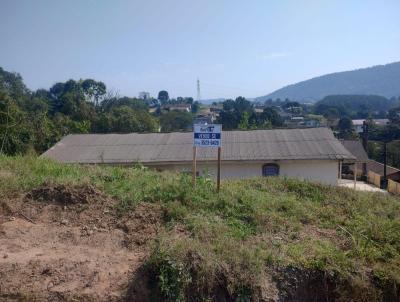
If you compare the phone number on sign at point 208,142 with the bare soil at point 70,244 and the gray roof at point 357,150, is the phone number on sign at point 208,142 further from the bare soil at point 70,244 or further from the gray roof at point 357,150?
the gray roof at point 357,150

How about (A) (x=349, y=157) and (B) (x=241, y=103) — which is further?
(B) (x=241, y=103)

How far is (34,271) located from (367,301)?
381 cm

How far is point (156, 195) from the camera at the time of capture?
5.87 m

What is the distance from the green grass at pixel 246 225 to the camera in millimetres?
4164

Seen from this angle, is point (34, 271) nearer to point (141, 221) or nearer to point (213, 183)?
point (141, 221)

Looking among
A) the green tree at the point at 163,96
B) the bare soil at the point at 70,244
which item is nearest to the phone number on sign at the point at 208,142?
the bare soil at the point at 70,244

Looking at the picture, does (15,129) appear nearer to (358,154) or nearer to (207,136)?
(207,136)

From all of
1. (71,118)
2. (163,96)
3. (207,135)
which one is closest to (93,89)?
(71,118)

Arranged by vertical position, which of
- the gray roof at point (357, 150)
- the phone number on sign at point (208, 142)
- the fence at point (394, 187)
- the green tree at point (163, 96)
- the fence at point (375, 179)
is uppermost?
the green tree at point (163, 96)

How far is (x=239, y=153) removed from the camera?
49.5 ft

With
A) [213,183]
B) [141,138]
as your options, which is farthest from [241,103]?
[213,183]

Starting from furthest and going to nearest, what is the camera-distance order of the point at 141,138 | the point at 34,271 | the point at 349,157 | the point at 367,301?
the point at 141,138 → the point at 349,157 → the point at 367,301 → the point at 34,271

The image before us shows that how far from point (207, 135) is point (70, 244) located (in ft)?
8.75

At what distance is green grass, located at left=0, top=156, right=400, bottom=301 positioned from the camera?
164 inches
